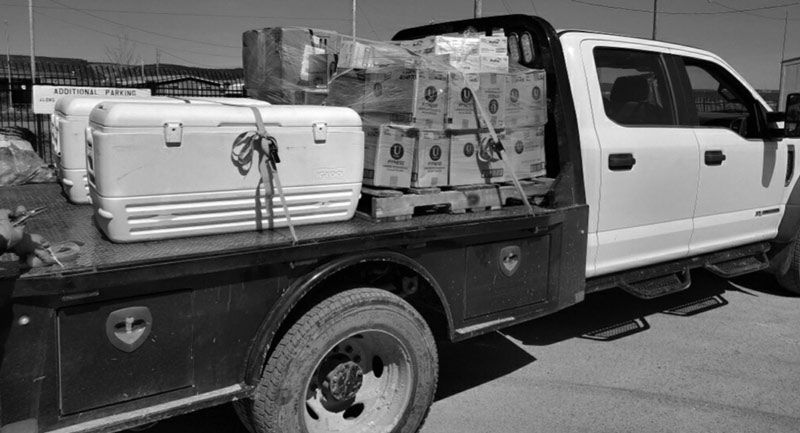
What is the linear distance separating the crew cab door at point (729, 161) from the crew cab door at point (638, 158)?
19 centimetres

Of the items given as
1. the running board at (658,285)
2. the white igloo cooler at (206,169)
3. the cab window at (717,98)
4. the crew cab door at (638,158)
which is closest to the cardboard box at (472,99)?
the white igloo cooler at (206,169)

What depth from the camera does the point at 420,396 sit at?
3.39 m

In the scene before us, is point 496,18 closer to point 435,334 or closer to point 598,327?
point 435,334

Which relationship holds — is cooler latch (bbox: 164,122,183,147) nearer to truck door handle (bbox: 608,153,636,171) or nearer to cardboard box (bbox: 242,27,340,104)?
cardboard box (bbox: 242,27,340,104)

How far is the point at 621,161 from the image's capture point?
438cm

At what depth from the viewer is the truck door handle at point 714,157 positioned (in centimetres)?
498

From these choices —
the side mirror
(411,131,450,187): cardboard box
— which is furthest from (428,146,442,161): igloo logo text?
the side mirror

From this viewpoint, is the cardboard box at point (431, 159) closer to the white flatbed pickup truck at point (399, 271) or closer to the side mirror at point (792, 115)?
the white flatbed pickup truck at point (399, 271)

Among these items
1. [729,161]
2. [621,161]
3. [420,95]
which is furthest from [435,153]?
[729,161]

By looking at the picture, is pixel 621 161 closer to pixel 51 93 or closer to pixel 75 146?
pixel 75 146

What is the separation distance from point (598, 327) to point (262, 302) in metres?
3.41

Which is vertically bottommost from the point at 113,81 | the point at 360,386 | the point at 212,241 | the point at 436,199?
the point at 360,386

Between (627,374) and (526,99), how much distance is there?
197 cm

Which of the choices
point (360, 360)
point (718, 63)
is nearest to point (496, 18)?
point (718, 63)
